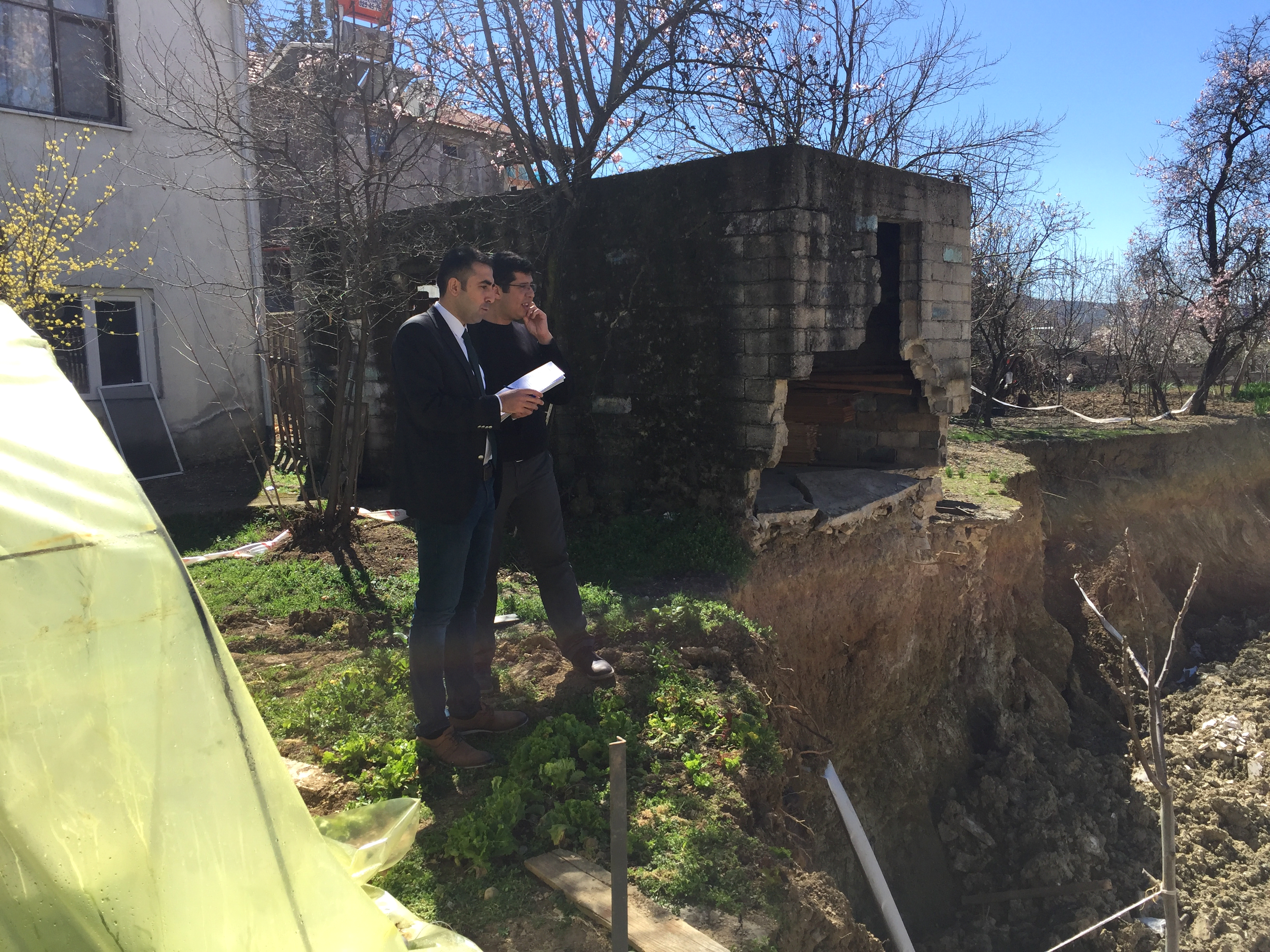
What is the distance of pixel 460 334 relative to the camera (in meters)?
3.63

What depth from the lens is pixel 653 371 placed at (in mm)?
6730

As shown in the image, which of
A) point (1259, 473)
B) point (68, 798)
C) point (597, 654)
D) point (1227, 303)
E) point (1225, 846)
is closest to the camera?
point (68, 798)

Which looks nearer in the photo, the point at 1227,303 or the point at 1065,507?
the point at 1065,507

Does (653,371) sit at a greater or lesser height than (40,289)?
lesser

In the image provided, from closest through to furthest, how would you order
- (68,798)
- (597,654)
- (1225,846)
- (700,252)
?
(68,798) < (597,654) < (700,252) < (1225,846)

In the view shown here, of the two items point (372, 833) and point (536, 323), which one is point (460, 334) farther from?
point (372, 833)

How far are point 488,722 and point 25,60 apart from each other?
9523mm

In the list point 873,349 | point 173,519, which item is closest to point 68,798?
point 173,519

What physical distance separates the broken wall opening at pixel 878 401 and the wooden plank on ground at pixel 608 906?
5.43 metres

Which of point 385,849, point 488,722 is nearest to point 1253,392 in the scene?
point 488,722

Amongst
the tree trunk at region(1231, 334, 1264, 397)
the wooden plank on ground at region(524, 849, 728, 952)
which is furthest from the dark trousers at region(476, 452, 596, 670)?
the tree trunk at region(1231, 334, 1264, 397)

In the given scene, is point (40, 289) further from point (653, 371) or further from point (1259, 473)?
point (1259, 473)

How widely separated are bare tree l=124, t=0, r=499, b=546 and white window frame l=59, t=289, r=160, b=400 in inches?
98.7

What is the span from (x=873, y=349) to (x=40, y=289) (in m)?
7.63
